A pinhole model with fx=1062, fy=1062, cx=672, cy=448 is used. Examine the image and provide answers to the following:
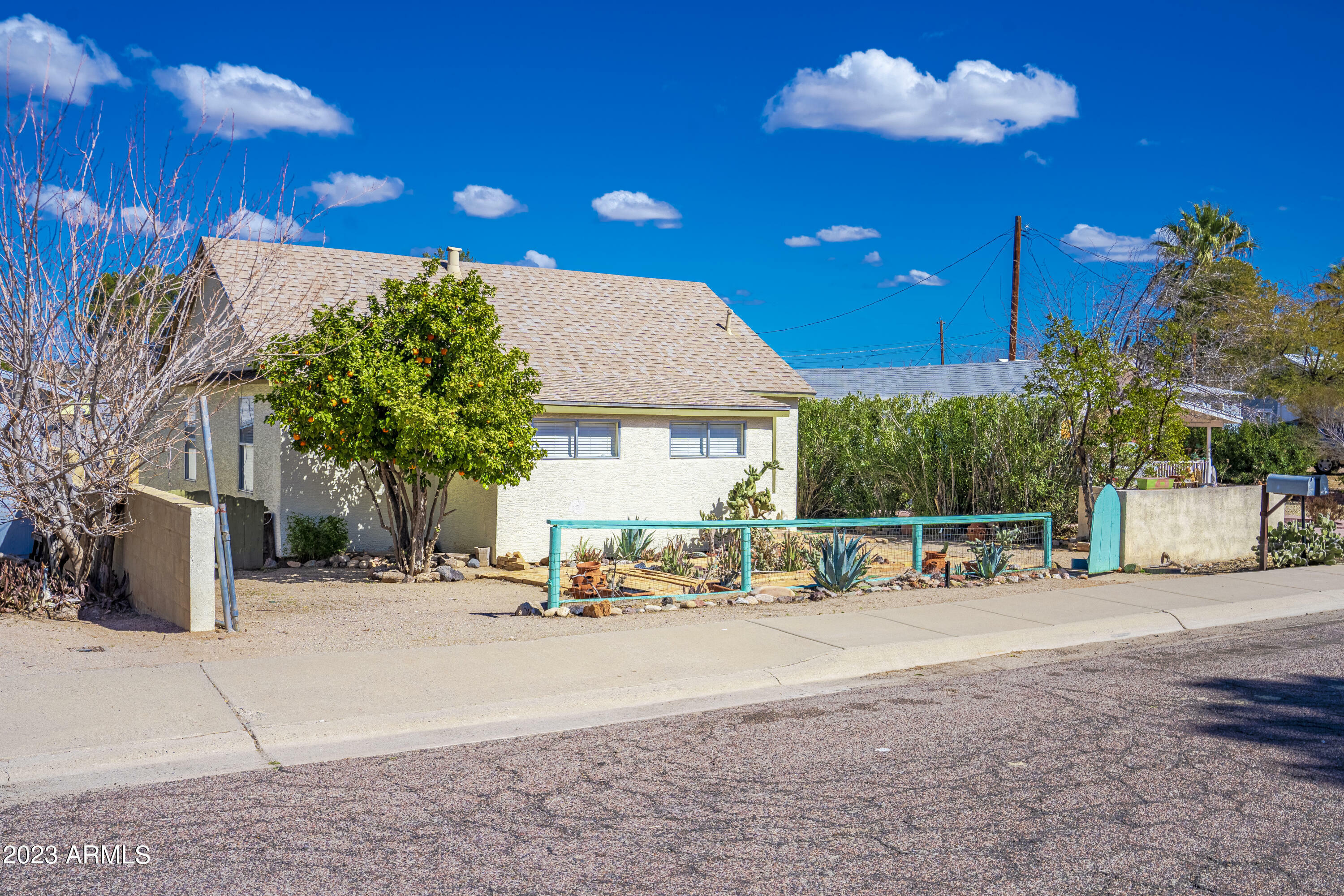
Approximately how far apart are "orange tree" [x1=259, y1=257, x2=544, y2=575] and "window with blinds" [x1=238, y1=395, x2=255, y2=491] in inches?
127

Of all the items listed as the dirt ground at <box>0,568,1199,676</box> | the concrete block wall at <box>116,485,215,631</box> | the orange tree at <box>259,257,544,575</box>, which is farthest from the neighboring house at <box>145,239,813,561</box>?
the concrete block wall at <box>116,485,215,631</box>

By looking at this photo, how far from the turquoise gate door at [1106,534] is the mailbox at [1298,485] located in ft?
7.53

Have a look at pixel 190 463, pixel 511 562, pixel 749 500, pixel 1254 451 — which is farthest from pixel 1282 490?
pixel 1254 451

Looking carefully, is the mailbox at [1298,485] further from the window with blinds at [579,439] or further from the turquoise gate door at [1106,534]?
the window with blinds at [579,439]

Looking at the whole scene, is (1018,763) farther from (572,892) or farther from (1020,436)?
(1020,436)

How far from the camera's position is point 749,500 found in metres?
18.4

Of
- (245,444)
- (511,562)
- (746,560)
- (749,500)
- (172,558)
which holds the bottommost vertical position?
(511,562)

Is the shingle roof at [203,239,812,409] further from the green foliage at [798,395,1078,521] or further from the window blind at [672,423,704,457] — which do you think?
the green foliage at [798,395,1078,521]

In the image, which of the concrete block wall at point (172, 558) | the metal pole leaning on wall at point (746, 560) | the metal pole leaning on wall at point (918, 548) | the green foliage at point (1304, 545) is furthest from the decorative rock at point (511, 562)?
the green foliage at point (1304, 545)

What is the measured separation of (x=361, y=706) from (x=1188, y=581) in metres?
10.6

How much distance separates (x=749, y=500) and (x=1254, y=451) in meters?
20.3

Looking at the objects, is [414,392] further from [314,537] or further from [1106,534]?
[1106,534]

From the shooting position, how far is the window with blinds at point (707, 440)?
18.2 m

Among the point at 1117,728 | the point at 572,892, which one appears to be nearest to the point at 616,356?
the point at 1117,728
